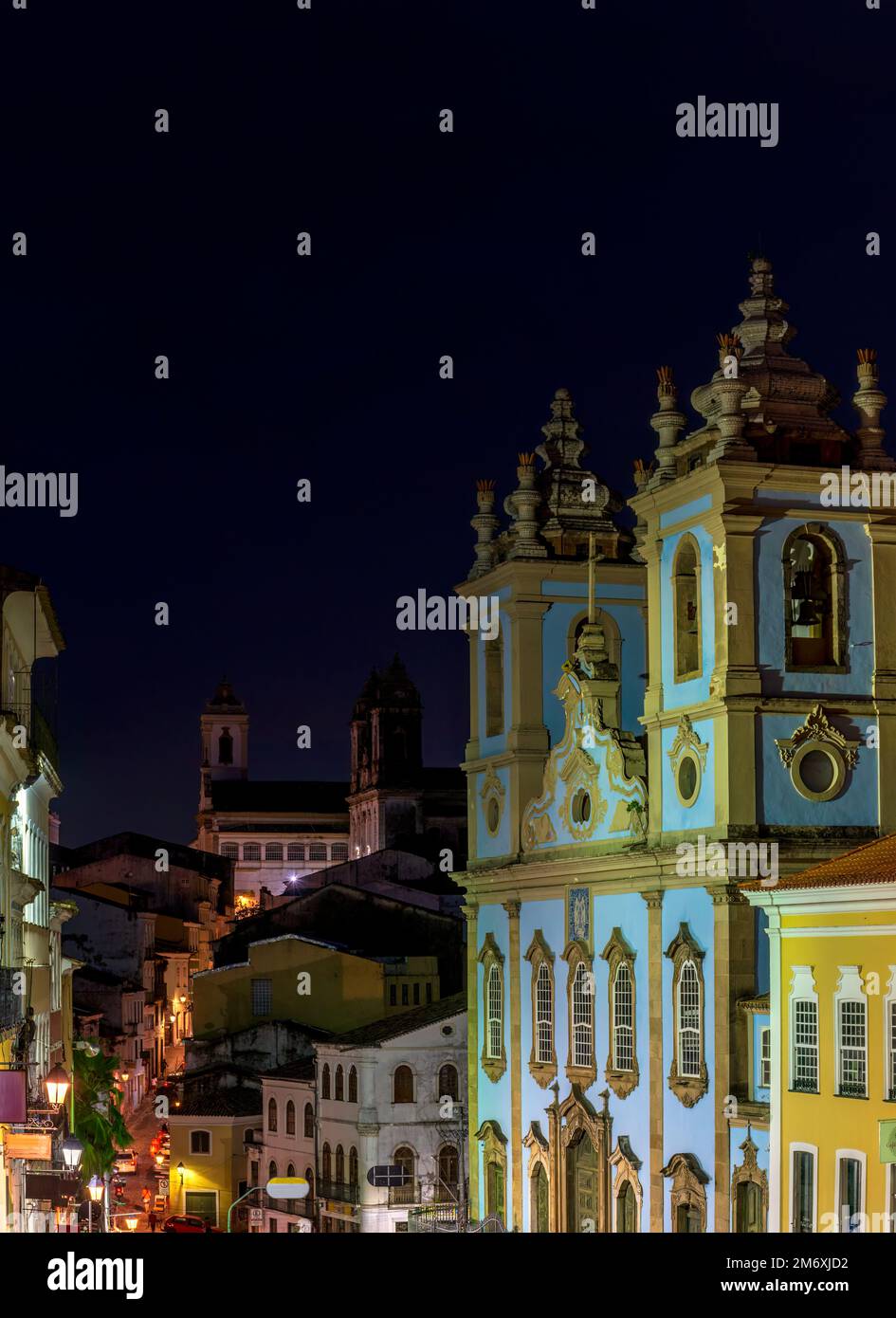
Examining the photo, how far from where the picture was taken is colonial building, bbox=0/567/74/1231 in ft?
107

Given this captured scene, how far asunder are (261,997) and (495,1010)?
94.2 feet

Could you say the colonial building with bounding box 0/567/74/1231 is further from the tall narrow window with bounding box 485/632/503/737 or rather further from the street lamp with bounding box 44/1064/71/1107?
the tall narrow window with bounding box 485/632/503/737

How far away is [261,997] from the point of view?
78.1 m

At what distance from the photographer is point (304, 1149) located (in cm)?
6538

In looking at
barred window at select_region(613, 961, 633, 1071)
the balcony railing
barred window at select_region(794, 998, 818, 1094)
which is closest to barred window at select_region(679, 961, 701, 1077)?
barred window at select_region(613, 961, 633, 1071)

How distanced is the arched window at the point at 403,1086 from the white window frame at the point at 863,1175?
30.1 meters

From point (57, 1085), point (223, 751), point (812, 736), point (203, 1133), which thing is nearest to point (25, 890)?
point (57, 1085)

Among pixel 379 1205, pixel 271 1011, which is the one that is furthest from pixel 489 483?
pixel 271 1011

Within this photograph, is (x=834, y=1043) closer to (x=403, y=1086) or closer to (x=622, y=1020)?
(x=622, y=1020)

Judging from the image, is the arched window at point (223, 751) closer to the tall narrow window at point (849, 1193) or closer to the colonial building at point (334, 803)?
the colonial building at point (334, 803)

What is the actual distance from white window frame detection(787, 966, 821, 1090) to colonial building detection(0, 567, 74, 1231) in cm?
1107

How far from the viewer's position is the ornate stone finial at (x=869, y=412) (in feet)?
133

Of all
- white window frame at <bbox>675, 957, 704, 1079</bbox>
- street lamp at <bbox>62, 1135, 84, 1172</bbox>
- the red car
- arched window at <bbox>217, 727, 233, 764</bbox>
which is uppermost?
arched window at <bbox>217, 727, 233, 764</bbox>

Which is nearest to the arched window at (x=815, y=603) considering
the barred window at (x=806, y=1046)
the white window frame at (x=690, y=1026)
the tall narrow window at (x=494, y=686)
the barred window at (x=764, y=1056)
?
the white window frame at (x=690, y=1026)
